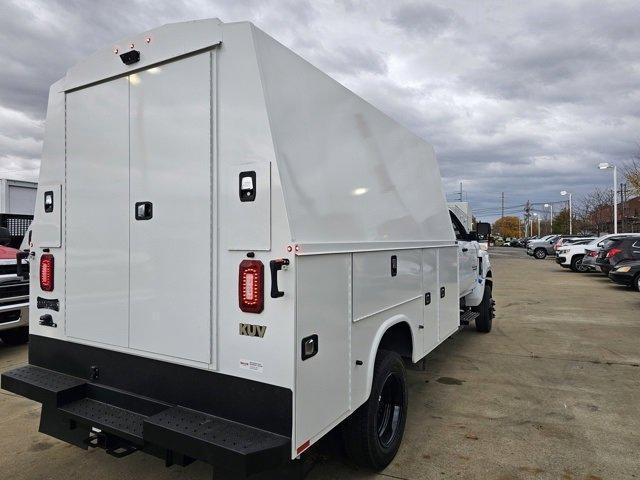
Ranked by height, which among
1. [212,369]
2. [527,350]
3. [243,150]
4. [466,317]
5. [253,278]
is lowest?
[527,350]

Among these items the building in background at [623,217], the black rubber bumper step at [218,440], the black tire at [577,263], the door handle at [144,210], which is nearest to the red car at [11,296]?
the door handle at [144,210]

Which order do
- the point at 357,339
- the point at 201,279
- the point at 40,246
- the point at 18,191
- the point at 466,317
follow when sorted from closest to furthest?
the point at 201,279
the point at 357,339
the point at 40,246
the point at 466,317
the point at 18,191

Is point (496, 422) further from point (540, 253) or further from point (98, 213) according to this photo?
point (540, 253)

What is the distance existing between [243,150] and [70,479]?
272 centimetres

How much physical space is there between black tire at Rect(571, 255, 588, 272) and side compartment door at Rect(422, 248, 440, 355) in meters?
20.5

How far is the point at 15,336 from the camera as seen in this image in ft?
23.3

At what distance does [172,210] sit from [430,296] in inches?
106

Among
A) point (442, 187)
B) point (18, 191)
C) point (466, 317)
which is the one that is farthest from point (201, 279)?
point (18, 191)

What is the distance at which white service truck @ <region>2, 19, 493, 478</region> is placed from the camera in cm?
237

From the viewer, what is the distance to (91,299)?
10.2 ft

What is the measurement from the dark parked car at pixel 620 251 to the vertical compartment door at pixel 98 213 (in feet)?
54.2

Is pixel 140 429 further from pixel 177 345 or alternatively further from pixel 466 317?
pixel 466 317

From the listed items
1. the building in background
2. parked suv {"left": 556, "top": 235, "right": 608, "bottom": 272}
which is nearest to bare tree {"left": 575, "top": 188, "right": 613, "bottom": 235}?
the building in background

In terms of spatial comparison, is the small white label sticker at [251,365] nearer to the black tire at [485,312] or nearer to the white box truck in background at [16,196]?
the black tire at [485,312]
